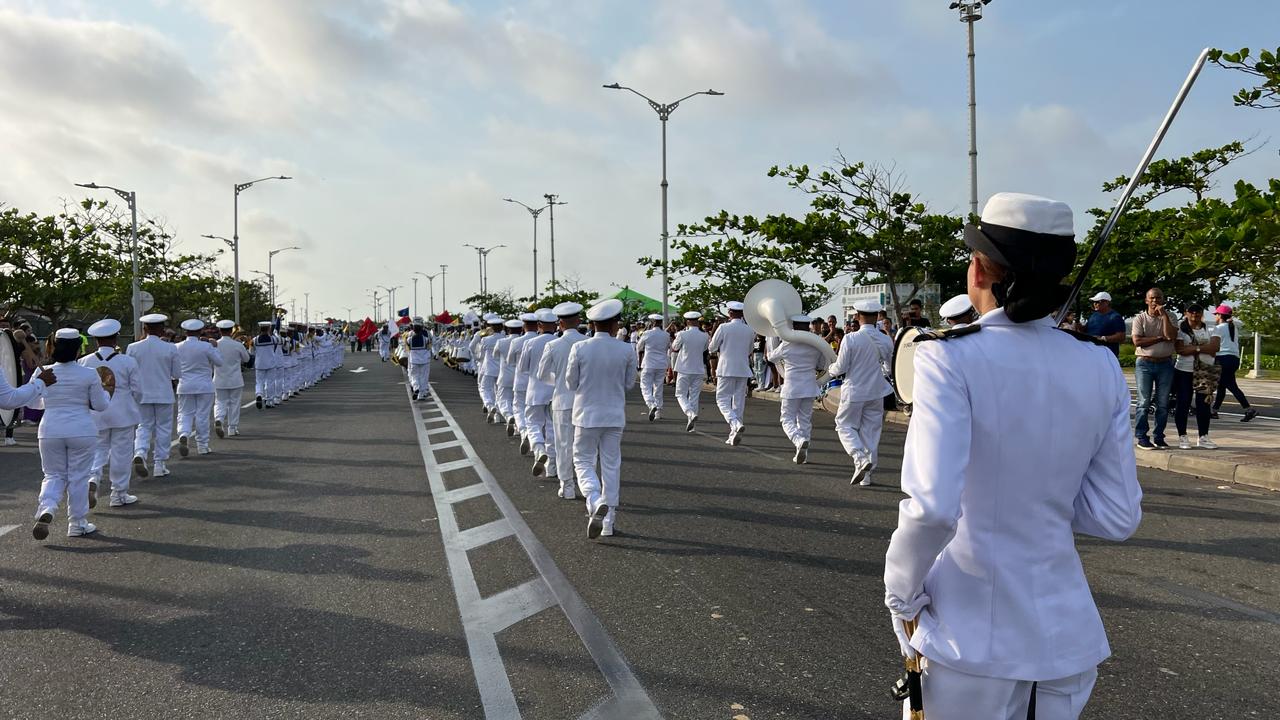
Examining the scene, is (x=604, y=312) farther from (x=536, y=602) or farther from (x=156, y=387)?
(x=156, y=387)

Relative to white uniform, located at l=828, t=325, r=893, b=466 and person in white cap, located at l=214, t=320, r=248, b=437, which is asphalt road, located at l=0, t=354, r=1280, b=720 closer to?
white uniform, located at l=828, t=325, r=893, b=466

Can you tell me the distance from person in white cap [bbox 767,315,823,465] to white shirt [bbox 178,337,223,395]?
7.59m

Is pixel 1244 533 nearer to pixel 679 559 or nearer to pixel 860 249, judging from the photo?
pixel 679 559

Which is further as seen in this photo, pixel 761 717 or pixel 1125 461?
pixel 761 717

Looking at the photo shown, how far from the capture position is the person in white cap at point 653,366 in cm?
1648

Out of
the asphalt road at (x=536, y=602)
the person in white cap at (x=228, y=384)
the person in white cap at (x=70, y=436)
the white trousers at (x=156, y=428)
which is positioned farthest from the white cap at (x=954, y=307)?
the person in white cap at (x=228, y=384)

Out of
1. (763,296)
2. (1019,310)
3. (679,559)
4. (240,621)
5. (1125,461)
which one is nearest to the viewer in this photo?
(1019,310)

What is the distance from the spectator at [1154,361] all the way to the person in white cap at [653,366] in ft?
25.3

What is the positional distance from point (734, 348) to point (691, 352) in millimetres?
1879

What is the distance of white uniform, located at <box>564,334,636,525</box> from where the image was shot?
297 inches

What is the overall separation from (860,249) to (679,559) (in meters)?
13.6

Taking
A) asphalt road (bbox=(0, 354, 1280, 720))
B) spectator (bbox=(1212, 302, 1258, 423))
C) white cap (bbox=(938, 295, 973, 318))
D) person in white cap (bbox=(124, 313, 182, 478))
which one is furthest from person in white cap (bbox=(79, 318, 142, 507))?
spectator (bbox=(1212, 302, 1258, 423))

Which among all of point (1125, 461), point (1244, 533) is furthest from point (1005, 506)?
point (1244, 533)

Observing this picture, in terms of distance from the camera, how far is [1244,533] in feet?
22.8
